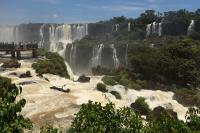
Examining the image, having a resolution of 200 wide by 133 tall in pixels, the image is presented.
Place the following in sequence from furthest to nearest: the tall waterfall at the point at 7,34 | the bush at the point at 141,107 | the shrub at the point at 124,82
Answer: the tall waterfall at the point at 7,34
the shrub at the point at 124,82
the bush at the point at 141,107

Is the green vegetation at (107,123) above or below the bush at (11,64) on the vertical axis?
above

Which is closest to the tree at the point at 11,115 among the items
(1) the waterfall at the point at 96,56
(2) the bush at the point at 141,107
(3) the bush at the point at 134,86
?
(2) the bush at the point at 141,107

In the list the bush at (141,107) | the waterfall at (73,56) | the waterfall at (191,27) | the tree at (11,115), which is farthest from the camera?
the waterfall at (191,27)

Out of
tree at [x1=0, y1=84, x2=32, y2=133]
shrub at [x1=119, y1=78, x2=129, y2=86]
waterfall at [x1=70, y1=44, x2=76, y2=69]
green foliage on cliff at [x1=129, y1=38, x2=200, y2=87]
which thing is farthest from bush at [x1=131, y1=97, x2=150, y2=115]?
waterfall at [x1=70, y1=44, x2=76, y2=69]

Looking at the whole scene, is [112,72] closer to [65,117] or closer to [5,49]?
[5,49]

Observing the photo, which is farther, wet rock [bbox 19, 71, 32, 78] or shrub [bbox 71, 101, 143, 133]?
wet rock [bbox 19, 71, 32, 78]

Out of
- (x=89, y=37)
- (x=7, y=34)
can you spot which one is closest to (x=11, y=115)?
(x=89, y=37)

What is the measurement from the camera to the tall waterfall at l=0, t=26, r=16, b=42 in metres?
120

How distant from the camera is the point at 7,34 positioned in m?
120

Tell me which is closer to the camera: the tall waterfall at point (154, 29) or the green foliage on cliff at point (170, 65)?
the green foliage on cliff at point (170, 65)

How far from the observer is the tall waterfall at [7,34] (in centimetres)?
11956

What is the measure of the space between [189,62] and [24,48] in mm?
27058

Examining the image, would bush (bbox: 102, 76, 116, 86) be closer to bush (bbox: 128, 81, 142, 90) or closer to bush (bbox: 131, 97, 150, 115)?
bush (bbox: 128, 81, 142, 90)

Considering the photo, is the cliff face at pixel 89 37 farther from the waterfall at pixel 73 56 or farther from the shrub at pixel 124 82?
the shrub at pixel 124 82
